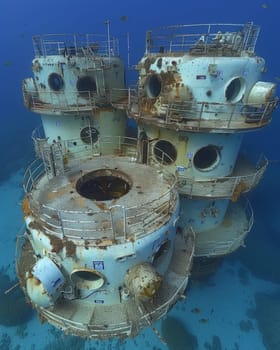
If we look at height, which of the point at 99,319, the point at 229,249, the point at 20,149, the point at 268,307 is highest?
the point at 99,319

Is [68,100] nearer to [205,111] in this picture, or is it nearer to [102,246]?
[205,111]

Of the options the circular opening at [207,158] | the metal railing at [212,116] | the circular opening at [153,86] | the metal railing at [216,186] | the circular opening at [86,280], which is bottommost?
the circular opening at [86,280]

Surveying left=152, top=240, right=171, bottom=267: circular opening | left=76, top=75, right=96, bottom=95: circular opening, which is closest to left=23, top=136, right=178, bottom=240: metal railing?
left=152, top=240, right=171, bottom=267: circular opening

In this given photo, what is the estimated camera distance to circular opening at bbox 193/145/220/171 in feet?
47.6

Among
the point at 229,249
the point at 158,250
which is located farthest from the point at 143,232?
the point at 229,249

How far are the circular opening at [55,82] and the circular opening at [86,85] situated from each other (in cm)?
130

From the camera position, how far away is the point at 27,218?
9977mm

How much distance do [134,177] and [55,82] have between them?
1151 cm

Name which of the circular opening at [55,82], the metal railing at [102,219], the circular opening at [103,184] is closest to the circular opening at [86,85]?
the circular opening at [55,82]

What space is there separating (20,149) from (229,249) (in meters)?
29.3

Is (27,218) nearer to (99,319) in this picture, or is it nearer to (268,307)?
(99,319)

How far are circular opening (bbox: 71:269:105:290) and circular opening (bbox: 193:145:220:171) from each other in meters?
8.65

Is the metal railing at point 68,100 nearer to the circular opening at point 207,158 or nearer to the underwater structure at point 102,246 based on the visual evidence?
the underwater structure at point 102,246

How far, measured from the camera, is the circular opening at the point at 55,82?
60.0ft
